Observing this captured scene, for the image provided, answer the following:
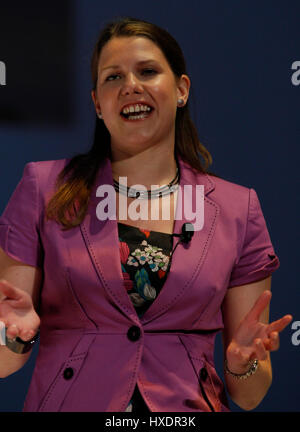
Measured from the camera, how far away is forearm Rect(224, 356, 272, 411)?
1.82m

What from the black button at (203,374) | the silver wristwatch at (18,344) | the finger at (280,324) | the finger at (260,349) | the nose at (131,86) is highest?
the nose at (131,86)

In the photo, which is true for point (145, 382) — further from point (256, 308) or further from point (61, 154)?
point (61, 154)

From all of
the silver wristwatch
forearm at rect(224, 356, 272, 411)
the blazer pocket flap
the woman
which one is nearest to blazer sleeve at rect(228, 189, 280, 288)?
the woman

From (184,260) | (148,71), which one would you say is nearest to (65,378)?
(184,260)

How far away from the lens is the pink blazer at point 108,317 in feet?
5.52

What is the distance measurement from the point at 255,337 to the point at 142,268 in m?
0.30

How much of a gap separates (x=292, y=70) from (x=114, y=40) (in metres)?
0.69

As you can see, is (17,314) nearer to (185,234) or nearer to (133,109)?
(185,234)

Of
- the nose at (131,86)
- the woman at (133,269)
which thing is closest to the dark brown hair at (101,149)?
the woman at (133,269)

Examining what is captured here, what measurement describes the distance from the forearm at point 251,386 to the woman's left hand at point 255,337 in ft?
0.49

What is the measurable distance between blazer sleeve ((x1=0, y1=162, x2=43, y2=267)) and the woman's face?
251 millimetres

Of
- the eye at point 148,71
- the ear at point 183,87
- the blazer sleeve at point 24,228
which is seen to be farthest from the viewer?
the ear at point 183,87

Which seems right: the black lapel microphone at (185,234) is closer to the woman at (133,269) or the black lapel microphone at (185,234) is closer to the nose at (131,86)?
the woman at (133,269)

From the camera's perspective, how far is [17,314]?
5.25ft
